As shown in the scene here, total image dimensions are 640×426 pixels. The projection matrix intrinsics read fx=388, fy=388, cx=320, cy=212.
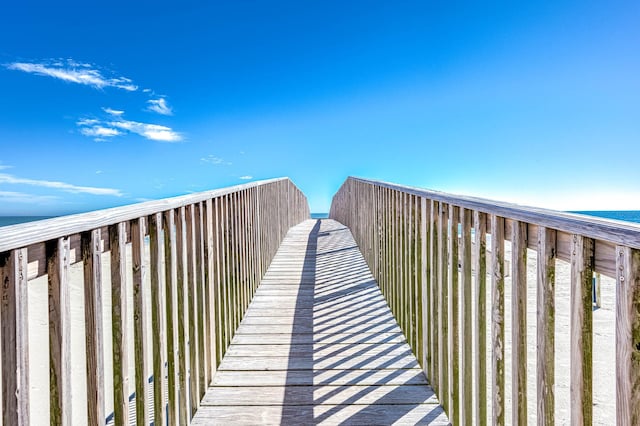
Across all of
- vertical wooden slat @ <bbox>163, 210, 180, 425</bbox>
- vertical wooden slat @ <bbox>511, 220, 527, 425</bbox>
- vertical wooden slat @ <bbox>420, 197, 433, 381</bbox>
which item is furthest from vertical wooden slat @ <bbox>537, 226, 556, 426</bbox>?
vertical wooden slat @ <bbox>163, 210, 180, 425</bbox>

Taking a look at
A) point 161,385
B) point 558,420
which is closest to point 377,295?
point 558,420

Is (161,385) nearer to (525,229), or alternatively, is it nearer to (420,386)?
(420,386)

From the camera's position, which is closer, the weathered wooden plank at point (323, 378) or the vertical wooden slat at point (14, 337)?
the vertical wooden slat at point (14, 337)

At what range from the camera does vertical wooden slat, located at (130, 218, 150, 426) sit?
157 centimetres

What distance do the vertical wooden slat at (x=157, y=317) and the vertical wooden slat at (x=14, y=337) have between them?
2.33 ft

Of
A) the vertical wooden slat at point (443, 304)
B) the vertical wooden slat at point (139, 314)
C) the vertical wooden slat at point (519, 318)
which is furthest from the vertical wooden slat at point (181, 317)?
the vertical wooden slat at point (519, 318)

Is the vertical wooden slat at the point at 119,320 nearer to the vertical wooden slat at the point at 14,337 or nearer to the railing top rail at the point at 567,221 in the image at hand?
the vertical wooden slat at the point at 14,337

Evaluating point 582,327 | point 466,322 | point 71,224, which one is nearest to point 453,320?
point 466,322

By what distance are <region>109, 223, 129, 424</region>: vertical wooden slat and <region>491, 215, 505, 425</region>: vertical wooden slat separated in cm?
143

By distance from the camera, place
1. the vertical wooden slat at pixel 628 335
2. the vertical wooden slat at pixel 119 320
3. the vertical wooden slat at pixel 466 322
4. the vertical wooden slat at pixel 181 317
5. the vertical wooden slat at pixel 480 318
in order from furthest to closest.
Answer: the vertical wooden slat at pixel 181 317 < the vertical wooden slat at pixel 466 322 < the vertical wooden slat at pixel 480 318 < the vertical wooden slat at pixel 119 320 < the vertical wooden slat at pixel 628 335

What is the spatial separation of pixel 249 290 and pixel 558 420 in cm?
292

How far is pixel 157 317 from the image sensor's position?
5.76ft

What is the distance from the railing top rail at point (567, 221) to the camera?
97 centimetres

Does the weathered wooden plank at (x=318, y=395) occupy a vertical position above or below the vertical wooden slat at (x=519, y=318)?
below
